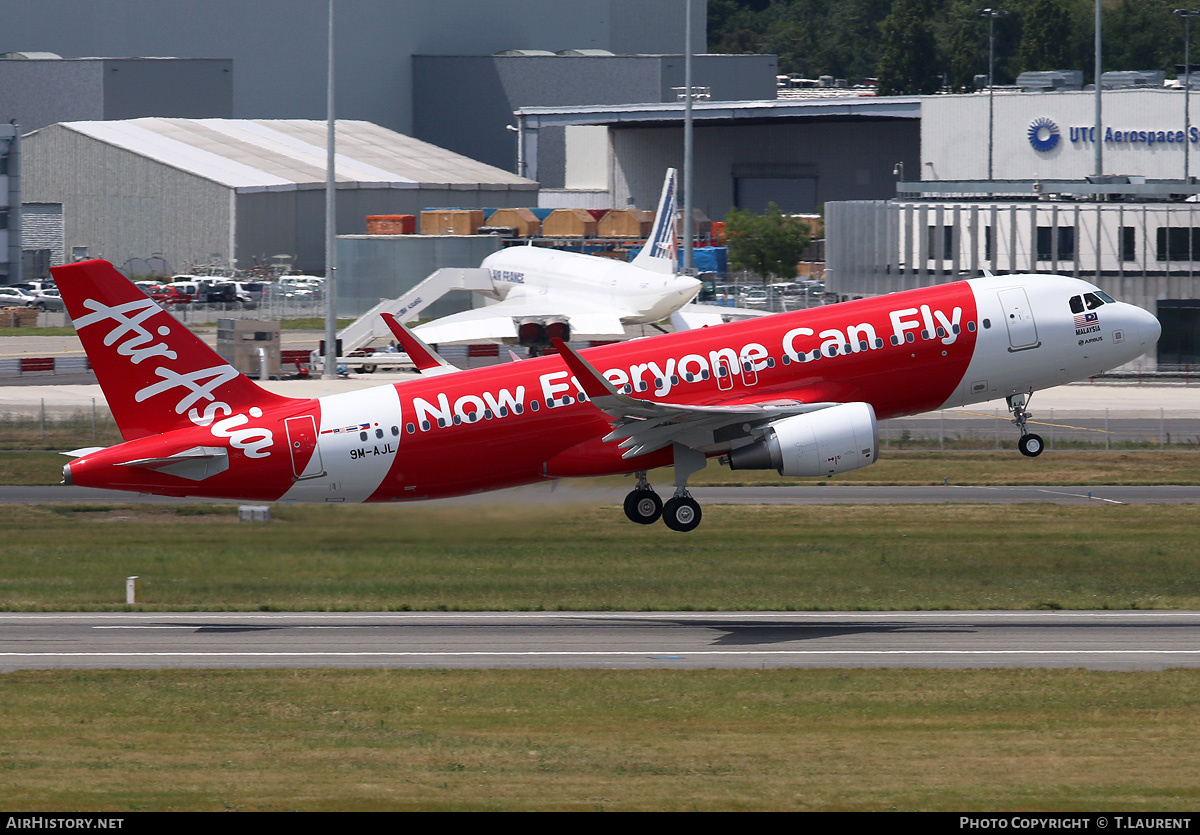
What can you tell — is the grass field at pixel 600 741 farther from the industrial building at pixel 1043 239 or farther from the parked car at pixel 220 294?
the parked car at pixel 220 294

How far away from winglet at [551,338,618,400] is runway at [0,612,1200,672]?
258 inches

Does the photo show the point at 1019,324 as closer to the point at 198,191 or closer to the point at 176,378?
the point at 176,378

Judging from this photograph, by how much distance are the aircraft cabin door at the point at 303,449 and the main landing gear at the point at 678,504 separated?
8.35 meters

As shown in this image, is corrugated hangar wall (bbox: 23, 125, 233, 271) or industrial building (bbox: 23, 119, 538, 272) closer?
corrugated hangar wall (bbox: 23, 125, 233, 271)

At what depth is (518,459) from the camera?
4212 centimetres

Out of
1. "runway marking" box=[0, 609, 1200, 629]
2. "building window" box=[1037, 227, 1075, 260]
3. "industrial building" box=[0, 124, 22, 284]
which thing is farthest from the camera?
"industrial building" box=[0, 124, 22, 284]

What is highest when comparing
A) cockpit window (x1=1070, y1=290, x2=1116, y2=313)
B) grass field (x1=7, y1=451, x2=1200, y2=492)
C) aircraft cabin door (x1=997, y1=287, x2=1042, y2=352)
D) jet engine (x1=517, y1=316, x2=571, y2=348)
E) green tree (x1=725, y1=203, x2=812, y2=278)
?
green tree (x1=725, y1=203, x2=812, y2=278)

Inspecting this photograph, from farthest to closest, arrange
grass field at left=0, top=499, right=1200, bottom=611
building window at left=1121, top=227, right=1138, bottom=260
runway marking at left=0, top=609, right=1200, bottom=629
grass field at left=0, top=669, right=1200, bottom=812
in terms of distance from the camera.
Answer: building window at left=1121, top=227, right=1138, bottom=260
grass field at left=0, top=499, right=1200, bottom=611
runway marking at left=0, top=609, right=1200, bottom=629
grass field at left=0, top=669, right=1200, bottom=812

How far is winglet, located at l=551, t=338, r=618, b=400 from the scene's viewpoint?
3831 cm

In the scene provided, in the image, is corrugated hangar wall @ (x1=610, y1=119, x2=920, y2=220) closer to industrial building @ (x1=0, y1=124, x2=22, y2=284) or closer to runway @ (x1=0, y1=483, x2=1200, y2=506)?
industrial building @ (x1=0, y1=124, x2=22, y2=284)

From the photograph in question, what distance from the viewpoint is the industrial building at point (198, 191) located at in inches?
6186

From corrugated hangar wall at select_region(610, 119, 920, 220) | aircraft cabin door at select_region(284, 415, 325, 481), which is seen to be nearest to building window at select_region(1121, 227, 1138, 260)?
aircraft cabin door at select_region(284, 415, 325, 481)

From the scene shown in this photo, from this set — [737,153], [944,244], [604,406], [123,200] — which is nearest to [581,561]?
[604,406]

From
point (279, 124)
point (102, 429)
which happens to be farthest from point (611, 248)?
point (102, 429)
